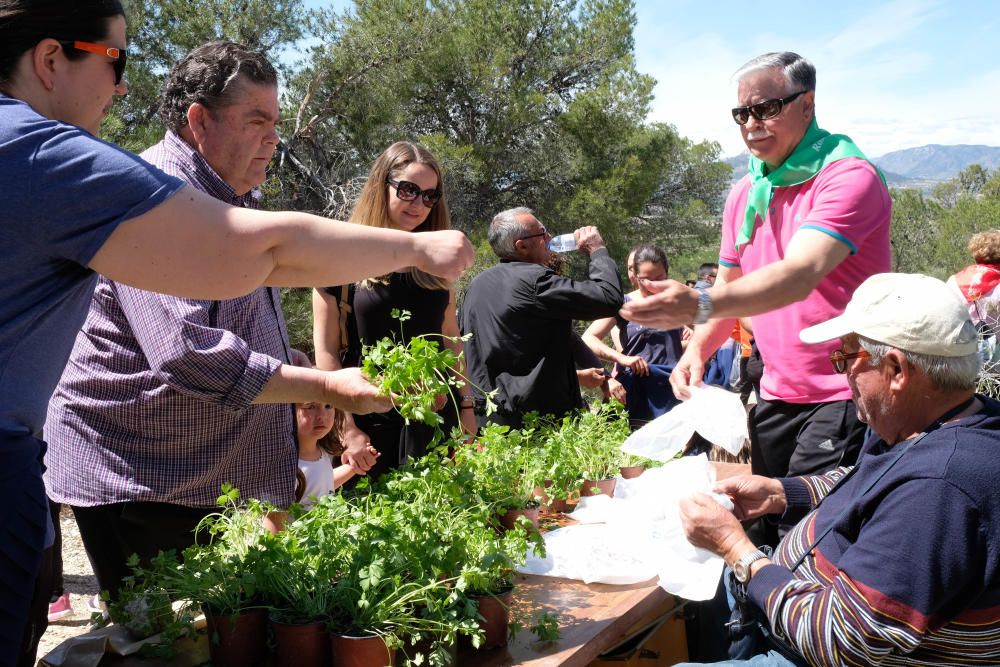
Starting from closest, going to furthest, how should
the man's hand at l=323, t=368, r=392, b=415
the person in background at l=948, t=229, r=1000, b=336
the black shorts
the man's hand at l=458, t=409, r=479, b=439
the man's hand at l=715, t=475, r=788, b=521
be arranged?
the man's hand at l=323, t=368, r=392, b=415
the man's hand at l=715, t=475, r=788, b=521
the black shorts
the man's hand at l=458, t=409, r=479, b=439
the person in background at l=948, t=229, r=1000, b=336

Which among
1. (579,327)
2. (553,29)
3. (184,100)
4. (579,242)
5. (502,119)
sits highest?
(553,29)

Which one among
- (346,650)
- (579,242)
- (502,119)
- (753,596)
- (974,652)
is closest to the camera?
(346,650)

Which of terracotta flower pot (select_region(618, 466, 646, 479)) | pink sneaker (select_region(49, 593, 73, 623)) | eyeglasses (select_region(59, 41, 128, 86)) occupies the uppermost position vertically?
eyeglasses (select_region(59, 41, 128, 86))

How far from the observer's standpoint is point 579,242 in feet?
11.7

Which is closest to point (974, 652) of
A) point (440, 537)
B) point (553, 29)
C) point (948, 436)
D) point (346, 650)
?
point (948, 436)

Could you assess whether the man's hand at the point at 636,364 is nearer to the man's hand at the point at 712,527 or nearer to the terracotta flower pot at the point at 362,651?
the man's hand at the point at 712,527

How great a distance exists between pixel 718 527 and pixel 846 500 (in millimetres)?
284

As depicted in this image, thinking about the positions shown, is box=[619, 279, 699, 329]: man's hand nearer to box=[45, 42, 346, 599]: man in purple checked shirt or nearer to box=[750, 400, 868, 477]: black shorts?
box=[750, 400, 868, 477]: black shorts

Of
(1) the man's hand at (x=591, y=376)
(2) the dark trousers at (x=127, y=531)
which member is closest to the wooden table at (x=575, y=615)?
(2) the dark trousers at (x=127, y=531)

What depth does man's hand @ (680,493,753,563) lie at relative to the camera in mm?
1887

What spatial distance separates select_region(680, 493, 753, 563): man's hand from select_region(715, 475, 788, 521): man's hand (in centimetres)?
26

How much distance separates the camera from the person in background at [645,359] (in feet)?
16.8

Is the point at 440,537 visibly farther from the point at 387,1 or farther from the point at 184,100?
the point at 387,1

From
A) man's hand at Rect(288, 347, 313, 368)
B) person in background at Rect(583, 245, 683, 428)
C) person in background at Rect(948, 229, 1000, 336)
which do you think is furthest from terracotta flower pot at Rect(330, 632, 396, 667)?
person in background at Rect(948, 229, 1000, 336)
